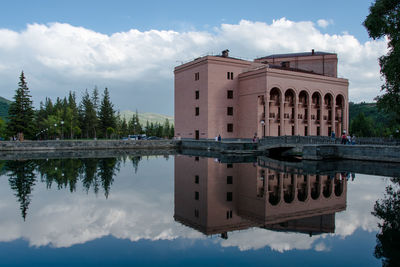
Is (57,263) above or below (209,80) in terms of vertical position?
below

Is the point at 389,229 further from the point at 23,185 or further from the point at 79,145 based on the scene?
the point at 79,145

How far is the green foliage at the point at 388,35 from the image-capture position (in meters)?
20.2

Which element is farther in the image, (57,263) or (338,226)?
(338,226)

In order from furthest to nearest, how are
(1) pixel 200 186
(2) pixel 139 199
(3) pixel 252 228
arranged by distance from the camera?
(1) pixel 200 186, (2) pixel 139 199, (3) pixel 252 228

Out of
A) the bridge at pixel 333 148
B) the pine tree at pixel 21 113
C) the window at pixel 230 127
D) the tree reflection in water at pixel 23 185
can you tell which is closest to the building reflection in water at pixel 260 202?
the tree reflection in water at pixel 23 185

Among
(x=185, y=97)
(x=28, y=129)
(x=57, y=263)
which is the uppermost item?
(x=185, y=97)

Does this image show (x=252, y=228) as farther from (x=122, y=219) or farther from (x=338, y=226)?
(x=122, y=219)

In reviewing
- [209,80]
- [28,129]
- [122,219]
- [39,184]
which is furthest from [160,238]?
[28,129]

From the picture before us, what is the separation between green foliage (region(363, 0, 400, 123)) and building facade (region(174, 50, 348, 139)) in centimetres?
1850

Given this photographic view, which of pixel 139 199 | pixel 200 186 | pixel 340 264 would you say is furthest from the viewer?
pixel 200 186

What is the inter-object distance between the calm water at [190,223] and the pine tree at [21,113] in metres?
35.9

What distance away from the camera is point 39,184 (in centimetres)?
1441

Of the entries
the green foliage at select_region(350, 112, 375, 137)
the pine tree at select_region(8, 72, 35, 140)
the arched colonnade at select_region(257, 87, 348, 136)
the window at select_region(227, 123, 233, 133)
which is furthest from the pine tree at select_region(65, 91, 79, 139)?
the green foliage at select_region(350, 112, 375, 137)

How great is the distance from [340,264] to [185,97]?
142 ft
